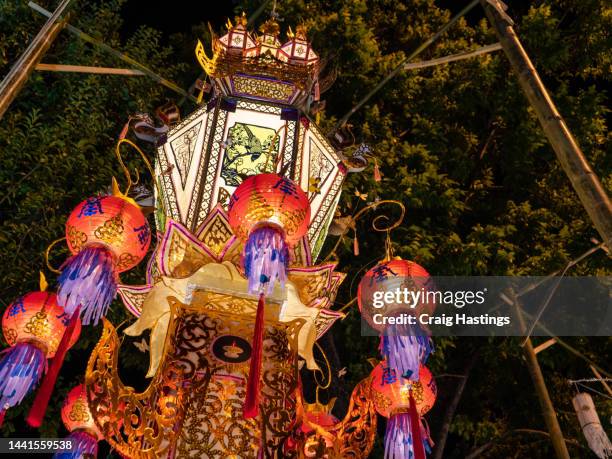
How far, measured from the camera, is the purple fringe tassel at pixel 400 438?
4.13 metres

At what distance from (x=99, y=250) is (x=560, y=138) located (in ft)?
9.55

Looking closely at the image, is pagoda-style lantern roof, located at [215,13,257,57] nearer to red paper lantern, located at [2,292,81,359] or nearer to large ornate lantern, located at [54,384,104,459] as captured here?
red paper lantern, located at [2,292,81,359]

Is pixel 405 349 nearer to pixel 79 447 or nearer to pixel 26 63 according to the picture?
pixel 79 447

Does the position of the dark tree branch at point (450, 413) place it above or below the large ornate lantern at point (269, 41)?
below

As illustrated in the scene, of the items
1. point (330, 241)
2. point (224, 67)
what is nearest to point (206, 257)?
point (224, 67)

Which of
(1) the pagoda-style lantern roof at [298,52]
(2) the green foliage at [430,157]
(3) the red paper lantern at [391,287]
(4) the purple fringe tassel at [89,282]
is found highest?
(2) the green foliage at [430,157]

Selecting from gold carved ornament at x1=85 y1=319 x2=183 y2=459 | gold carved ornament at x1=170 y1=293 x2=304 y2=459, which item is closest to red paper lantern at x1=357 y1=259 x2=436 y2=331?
gold carved ornament at x1=170 y1=293 x2=304 y2=459

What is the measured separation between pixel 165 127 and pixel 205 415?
7.68 feet

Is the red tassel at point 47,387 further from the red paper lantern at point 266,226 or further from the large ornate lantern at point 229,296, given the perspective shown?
the red paper lantern at point 266,226

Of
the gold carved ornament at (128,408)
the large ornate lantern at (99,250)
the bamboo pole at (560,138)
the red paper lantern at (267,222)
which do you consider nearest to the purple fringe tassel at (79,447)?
the gold carved ornament at (128,408)

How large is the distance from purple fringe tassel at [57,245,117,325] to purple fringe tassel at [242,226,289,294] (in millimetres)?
950

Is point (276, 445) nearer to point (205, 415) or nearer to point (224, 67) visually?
point (205, 415)

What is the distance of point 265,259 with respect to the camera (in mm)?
3568

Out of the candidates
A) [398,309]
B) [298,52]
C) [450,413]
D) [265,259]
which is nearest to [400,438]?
[398,309]
